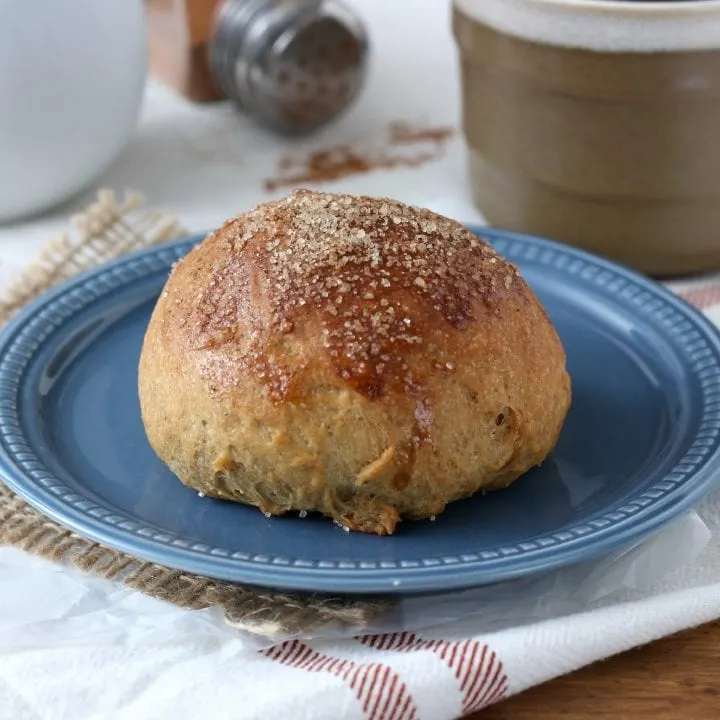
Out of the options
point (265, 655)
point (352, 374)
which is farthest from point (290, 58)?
point (265, 655)

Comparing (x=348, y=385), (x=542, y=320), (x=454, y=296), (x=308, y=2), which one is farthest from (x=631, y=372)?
(x=308, y=2)

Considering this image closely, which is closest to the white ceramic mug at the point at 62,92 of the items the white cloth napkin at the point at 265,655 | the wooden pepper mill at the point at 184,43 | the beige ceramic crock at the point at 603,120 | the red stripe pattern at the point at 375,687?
the wooden pepper mill at the point at 184,43

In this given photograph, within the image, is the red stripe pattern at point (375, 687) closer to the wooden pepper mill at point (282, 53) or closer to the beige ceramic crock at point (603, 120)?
the beige ceramic crock at point (603, 120)

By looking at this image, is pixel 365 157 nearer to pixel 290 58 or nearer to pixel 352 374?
pixel 290 58

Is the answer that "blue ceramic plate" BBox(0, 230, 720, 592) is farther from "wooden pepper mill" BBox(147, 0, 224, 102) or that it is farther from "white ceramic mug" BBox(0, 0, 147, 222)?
"wooden pepper mill" BBox(147, 0, 224, 102)

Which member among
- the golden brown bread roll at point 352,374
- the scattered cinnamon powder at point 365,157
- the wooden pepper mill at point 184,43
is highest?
the golden brown bread roll at point 352,374

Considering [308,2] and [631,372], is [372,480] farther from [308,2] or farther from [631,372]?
[308,2]
